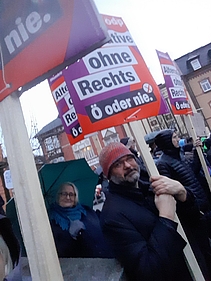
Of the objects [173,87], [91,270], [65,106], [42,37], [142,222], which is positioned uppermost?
[65,106]

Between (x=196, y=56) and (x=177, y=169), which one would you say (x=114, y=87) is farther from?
(x=196, y=56)

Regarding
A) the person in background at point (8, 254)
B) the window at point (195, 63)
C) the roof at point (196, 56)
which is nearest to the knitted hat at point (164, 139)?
the person in background at point (8, 254)

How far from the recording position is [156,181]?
1.51 meters

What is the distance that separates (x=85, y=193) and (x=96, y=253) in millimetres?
838

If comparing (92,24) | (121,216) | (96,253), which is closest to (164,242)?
(121,216)

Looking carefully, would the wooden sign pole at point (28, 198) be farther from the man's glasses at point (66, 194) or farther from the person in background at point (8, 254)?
the man's glasses at point (66, 194)

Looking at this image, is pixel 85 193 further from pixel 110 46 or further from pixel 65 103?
pixel 110 46

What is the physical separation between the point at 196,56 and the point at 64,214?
1327 inches

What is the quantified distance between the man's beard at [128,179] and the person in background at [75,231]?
0.59 meters

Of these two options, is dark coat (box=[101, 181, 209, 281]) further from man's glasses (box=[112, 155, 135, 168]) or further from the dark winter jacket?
the dark winter jacket

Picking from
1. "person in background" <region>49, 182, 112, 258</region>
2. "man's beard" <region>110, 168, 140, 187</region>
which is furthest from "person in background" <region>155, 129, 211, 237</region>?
"man's beard" <region>110, 168, 140, 187</region>

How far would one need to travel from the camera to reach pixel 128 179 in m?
1.70

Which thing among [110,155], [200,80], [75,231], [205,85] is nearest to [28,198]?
[110,155]

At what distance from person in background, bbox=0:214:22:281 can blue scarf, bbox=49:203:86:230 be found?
2.78 ft
